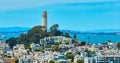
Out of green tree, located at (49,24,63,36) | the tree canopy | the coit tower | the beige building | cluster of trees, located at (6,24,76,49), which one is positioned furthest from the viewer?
the coit tower

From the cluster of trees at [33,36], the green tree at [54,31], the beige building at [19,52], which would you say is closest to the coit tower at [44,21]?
the cluster of trees at [33,36]

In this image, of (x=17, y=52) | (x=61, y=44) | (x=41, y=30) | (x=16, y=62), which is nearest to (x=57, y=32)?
(x=41, y=30)

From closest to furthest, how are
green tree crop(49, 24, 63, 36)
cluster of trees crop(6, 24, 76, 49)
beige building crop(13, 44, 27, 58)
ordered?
beige building crop(13, 44, 27, 58) < cluster of trees crop(6, 24, 76, 49) < green tree crop(49, 24, 63, 36)

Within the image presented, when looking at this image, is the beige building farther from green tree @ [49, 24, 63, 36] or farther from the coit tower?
the coit tower

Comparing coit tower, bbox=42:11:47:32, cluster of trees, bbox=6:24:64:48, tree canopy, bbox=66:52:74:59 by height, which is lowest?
tree canopy, bbox=66:52:74:59

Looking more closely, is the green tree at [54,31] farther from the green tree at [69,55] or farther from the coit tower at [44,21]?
the green tree at [69,55]

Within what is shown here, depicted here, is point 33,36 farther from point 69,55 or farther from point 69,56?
point 69,56

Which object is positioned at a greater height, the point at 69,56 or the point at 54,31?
the point at 54,31

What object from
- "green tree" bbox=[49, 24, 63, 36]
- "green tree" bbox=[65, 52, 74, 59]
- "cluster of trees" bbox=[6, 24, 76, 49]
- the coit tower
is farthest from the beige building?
the coit tower

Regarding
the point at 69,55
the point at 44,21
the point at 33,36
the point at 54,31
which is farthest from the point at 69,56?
the point at 44,21

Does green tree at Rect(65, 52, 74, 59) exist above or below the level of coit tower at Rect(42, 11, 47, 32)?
below

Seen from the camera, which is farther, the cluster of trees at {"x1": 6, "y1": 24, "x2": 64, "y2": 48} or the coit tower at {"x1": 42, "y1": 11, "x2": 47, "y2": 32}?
the coit tower at {"x1": 42, "y1": 11, "x2": 47, "y2": 32}
